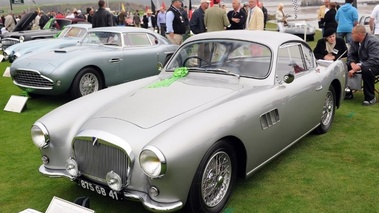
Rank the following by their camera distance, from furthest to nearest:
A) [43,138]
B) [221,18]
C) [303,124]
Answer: [221,18] < [303,124] < [43,138]

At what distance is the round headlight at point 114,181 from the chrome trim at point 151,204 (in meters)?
0.08

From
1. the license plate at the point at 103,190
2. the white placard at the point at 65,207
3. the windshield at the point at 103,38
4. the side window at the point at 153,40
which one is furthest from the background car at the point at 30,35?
the white placard at the point at 65,207

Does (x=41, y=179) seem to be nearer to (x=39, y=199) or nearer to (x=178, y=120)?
(x=39, y=199)

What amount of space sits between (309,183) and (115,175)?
1958 mm

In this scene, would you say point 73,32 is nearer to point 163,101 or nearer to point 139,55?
→ point 139,55

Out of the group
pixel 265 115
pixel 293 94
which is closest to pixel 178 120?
pixel 265 115

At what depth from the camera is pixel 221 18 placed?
922cm

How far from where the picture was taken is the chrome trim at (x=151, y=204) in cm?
282

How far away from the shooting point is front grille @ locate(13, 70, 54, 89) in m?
6.77

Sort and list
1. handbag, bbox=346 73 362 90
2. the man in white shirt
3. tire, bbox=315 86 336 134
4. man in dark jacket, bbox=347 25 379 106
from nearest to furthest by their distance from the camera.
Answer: tire, bbox=315 86 336 134 → man in dark jacket, bbox=347 25 379 106 → handbag, bbox=346 73 362 90 → the man in white shirt

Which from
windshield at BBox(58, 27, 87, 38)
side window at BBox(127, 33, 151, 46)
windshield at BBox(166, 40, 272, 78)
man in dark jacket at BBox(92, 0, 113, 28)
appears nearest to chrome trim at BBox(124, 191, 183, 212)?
windshield at BBox(166, 40, 272, 78)

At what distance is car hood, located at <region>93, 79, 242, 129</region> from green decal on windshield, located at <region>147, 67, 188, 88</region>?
78mm

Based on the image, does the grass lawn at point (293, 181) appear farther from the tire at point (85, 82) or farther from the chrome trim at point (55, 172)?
the tire at point (85, 82)

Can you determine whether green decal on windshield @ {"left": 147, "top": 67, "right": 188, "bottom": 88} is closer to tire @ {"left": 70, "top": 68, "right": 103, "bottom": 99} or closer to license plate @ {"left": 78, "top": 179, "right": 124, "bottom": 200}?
license plate @ {"left": 78, "top": 179, "right": 124, "bottom": 200}
